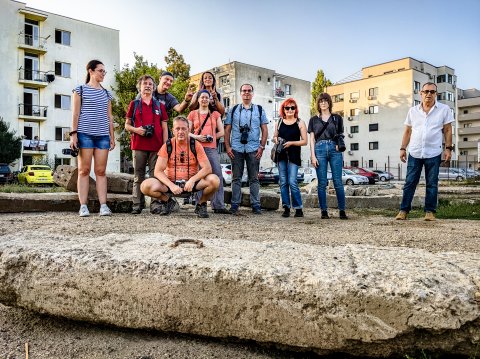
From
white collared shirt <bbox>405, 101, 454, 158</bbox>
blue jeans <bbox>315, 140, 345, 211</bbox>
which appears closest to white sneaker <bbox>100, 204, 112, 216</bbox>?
blue jeans <bbox>315, 140, 345, 211</bbox>

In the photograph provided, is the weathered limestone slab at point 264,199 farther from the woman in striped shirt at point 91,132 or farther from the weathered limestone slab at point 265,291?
the weathered limestone slab at point 265,291

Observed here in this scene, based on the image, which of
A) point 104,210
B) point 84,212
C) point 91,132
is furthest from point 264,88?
point 84,212

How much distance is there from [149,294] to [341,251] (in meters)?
0.99

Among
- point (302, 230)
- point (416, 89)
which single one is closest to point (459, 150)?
point (416, 89)

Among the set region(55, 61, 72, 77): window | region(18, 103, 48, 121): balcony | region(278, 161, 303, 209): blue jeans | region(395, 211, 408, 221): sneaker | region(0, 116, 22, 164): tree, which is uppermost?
Result: region(55, 61, 72, 77): window

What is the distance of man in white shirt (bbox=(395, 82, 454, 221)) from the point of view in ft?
15.8

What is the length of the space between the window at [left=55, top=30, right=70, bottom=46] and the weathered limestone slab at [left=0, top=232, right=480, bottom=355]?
34.1m

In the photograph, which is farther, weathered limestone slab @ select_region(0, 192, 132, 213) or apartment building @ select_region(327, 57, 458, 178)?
apartment building @ select_region(327, 57, 458, 178)

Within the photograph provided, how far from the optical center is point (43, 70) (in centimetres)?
3136

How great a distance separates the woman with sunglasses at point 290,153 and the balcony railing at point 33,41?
100 feet

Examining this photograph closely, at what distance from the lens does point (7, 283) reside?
2.06 metres

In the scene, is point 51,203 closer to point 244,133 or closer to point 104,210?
point 104,210

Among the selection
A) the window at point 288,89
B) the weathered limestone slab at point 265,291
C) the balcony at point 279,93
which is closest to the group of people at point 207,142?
the weathered limestone slab at point 265,291

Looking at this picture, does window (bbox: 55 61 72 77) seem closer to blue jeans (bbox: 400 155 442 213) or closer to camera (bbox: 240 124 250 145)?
camera (bbox: 240 124 250 145)
